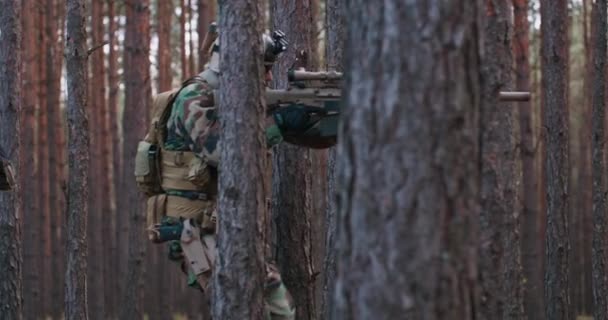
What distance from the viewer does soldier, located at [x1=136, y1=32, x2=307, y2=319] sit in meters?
6.56

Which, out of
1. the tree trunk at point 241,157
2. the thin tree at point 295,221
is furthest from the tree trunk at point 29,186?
the tree trunk at point 241,157

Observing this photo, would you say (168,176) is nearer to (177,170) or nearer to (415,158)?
(177,170)

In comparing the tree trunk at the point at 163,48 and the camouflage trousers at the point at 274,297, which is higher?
the tree trunk at the point at 163,48

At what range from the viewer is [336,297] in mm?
3840

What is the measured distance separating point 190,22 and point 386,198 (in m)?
20.2

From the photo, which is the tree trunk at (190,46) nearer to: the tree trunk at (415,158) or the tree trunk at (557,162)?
the tree trunk at (557,162)

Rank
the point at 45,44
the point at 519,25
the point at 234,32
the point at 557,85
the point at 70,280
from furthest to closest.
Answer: the point at 45,44, the point at 519,25, the point at 557,85, the point at 70,280, the point at 234,32

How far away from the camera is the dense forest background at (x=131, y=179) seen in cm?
780

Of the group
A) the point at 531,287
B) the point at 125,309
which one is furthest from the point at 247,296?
the point at 531,287

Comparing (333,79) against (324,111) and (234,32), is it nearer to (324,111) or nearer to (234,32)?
(324,111)

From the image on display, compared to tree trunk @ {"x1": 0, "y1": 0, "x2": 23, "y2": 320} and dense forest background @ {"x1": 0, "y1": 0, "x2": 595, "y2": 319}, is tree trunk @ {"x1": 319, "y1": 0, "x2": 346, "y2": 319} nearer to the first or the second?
dense forest background @ {"x1": 0, "y1": 0, "x2": 595, "y2": 319}

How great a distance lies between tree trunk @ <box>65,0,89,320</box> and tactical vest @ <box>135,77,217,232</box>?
2.62 meters

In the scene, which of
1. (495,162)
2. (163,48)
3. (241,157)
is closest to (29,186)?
(163,48)

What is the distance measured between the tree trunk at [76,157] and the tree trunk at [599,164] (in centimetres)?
523
